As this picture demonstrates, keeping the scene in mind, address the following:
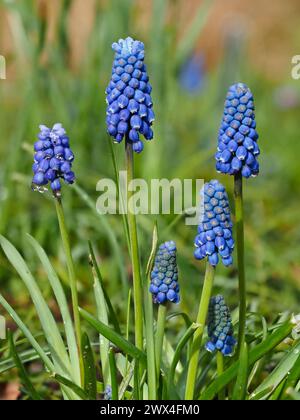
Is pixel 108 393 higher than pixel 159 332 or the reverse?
the reverse

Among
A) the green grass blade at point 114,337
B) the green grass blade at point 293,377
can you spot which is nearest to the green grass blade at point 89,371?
the green grass blade at point 114,337

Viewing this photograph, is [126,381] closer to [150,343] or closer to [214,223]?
[150,343]

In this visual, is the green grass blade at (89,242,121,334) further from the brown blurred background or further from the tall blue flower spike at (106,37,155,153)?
the brown blurred background

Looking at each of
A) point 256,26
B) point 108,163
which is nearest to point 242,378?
point 108,163

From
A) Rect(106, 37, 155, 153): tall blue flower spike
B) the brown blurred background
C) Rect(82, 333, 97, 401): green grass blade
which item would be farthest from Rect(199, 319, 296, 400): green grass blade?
the brown blurred background

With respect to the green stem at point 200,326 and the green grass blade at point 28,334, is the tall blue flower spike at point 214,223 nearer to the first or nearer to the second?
the green stem at point 200,326

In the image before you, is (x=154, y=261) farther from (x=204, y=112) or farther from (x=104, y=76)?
(x=204, y=112)
